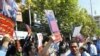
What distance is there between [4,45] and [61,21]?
42.0 meters

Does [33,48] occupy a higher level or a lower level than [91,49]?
higher

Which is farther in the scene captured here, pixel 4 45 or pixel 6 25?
pixel 6 25

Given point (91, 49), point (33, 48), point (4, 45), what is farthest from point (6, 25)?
point (91, 49)

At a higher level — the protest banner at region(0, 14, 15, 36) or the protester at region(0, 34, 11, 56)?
the protest banner at region(0, 14, 15, 36)

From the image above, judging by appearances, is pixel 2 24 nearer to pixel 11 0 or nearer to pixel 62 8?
pixel 11 0

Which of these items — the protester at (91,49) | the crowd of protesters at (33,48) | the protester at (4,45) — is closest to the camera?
the protester at (4,45)

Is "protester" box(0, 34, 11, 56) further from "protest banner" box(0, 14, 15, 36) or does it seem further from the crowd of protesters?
"protest banner" box(0, 14, 15, 36)

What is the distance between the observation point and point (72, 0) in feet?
170

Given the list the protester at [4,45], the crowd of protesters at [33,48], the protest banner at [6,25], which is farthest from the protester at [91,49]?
the protester at [4,45]

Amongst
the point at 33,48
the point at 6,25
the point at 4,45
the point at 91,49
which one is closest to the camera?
the point at 4,45

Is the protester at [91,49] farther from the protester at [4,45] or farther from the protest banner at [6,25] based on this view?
the protester at [4,45]

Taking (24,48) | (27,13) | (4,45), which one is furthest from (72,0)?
(4,45)

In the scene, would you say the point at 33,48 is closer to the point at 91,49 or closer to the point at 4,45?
the point at 4,45

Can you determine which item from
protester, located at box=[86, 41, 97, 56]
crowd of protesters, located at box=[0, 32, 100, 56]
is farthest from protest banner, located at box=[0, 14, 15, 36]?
protester, located at box=[86, 41, 97, 56]
